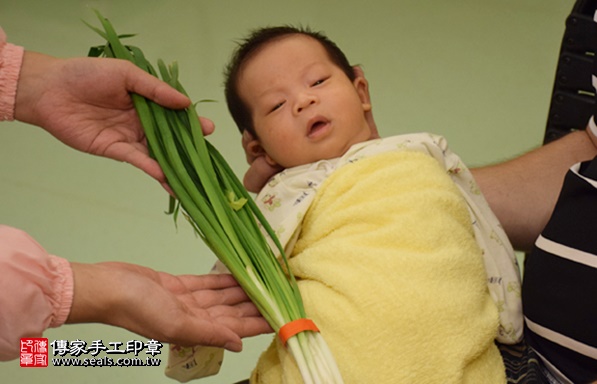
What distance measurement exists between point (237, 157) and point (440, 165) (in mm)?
1278

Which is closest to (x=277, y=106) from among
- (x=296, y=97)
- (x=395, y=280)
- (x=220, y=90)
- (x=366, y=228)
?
(x=296, y=97)

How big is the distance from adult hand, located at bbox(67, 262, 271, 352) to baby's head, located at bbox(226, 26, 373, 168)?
0.26m

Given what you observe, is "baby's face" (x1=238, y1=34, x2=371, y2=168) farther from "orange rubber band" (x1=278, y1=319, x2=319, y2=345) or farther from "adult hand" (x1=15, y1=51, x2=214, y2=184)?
"orange rubber band" (x1=278, y1=319, x2=319, y2=345)

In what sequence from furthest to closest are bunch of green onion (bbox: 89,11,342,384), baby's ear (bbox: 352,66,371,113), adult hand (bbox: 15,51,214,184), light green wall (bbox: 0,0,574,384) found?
light green wall (bbox: 0,0,574,384) < baby's ear (bbox: 352,66,371,113) < adult hand (bbox: 15,51,214,184) < bunch of green onion (bbox: 89,11,342,384)

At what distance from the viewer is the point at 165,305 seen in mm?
1129

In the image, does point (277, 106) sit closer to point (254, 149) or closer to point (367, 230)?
point (254, 149)

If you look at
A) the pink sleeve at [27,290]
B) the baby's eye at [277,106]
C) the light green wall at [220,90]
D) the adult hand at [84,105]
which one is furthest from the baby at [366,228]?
the light green wall at [220,90]

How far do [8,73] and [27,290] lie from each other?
18.1 inches

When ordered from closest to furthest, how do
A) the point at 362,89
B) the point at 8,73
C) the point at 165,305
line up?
the point at 165,305 < the point at 8,73 < the point at 362,89

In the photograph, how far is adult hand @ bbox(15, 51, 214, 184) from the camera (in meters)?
1.31

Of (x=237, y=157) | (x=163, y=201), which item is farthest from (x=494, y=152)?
(x=163, y=201)

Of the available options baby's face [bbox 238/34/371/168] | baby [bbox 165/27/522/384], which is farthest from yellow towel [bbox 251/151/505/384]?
baby's face [bbox 238/34/371/168]

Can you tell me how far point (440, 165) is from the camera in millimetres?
1280

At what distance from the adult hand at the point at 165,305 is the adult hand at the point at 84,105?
0.72 feet
